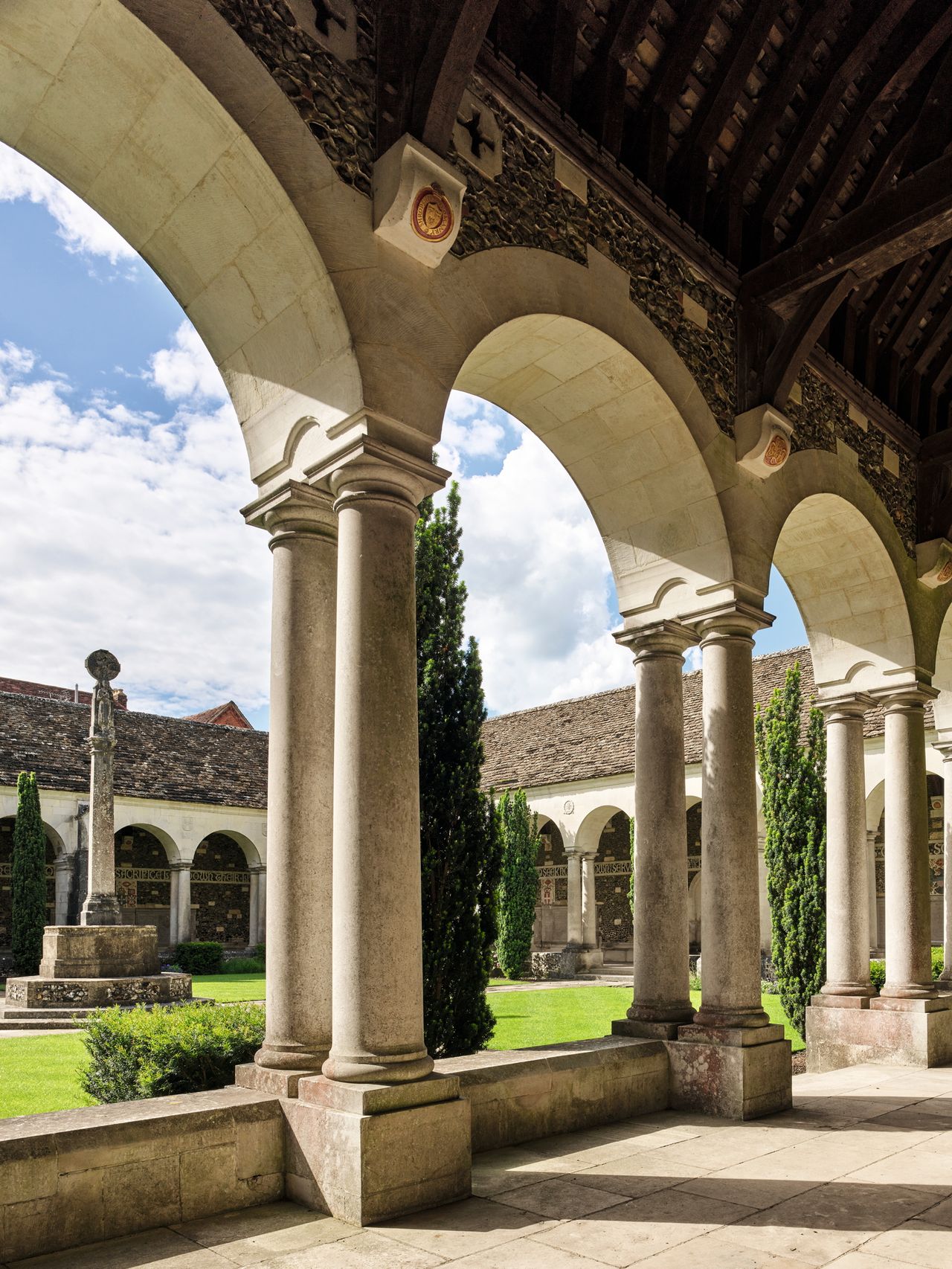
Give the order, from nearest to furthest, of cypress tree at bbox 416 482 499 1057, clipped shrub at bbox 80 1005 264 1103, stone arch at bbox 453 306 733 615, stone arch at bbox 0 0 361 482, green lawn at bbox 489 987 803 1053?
stone arch at bbox 0 0 361 482 → clipped shrub at bbox 80 1005 264 1103 → stone arch at bbox 453 306 733 615 → cypress tree at bbox 416 482 499 1057 → green lawn at bbox 489 987 803 1053

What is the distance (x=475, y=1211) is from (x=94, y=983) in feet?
35.7

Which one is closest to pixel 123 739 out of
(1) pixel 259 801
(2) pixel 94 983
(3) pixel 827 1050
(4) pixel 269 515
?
(1) pixel 259 801

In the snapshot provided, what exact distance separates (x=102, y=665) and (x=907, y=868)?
11029mm

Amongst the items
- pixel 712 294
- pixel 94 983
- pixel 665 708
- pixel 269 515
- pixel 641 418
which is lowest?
pixel 94 983

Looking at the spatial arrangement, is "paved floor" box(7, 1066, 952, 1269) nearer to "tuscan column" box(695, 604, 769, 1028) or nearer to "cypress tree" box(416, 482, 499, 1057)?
"tuscan column" box(695, 604, 769, 1028)

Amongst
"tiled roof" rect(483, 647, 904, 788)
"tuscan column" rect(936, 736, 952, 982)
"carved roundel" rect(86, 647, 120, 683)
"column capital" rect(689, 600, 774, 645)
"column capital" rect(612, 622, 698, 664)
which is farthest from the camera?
"tiled roof" rect(483, 647, 904, 788)

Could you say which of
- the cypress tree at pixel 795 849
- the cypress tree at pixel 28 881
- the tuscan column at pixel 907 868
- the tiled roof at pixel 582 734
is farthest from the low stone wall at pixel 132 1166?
the cypress tree at pixel 28 881

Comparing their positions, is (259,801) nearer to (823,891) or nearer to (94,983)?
(94,983)

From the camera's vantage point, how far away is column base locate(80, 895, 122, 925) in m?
14.0

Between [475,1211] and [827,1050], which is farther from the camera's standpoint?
[827,1050]

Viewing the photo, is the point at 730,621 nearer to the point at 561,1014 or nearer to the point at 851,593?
the point at 851,593

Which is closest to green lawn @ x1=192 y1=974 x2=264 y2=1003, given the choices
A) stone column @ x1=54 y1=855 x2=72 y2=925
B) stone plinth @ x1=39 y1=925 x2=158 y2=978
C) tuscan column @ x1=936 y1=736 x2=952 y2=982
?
stone plinth @ x1=39 y1=925 x2=158 y2=978

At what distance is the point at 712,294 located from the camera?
22.0ft

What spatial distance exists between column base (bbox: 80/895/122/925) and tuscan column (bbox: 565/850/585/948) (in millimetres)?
10499
